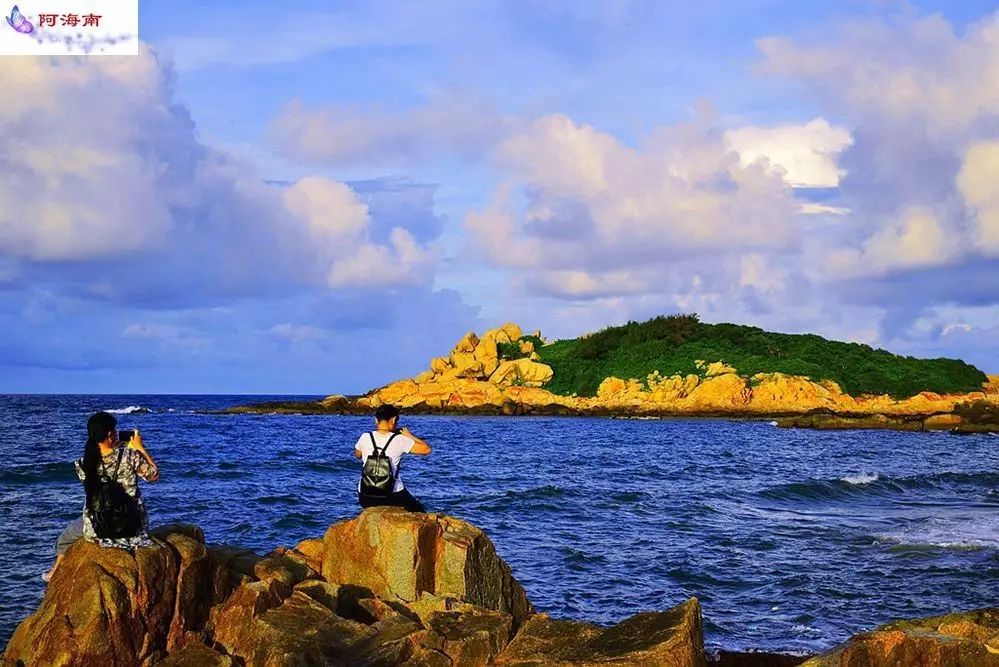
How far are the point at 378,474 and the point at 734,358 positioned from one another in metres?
98.9

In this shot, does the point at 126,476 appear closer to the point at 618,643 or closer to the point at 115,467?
the point at 115,467

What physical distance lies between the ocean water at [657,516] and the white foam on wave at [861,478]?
0.89 feet

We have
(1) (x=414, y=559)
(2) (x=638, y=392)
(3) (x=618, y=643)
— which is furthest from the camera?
(2) (x=638, y=392)

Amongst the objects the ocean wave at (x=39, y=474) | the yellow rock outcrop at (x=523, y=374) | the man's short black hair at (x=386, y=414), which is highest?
the yellow rock outcrop at (x=523, y=374)

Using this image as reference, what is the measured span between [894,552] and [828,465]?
23567mm

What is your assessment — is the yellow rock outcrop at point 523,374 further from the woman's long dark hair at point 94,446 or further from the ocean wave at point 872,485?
the woman's long dark hair at point 94,446

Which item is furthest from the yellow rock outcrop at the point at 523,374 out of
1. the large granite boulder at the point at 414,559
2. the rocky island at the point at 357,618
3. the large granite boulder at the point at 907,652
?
the large granite boulder at the point at 907,652

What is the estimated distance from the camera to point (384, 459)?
12328mm

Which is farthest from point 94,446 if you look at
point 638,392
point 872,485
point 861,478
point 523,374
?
point 523,374

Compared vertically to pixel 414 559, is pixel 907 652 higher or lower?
lower

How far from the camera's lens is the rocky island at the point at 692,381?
90.6 m

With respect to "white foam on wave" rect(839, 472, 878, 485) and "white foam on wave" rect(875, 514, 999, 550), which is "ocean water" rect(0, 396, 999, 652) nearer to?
"white foam on wave" rect(875, 514, 999, 550)

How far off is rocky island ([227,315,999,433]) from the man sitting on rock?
72.0 m

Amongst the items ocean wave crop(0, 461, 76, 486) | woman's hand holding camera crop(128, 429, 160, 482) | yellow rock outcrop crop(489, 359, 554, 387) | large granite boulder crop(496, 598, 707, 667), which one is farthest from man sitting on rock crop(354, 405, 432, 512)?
yellow rock outcrop crop(489, 359, 554, 387)
